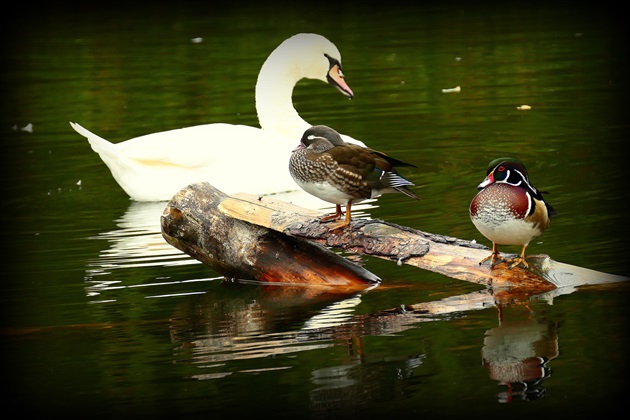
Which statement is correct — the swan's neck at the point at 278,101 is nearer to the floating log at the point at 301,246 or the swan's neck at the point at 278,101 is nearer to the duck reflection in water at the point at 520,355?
the floating log at the point at 301,246

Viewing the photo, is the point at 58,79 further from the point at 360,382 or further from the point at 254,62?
the point at 360,382

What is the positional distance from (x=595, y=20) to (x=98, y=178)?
11.7 meters

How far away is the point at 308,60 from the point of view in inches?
442

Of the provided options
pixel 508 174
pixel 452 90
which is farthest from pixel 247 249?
pixel 452 90

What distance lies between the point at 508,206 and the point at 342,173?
1.02m

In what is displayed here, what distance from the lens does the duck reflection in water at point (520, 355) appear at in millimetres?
5371

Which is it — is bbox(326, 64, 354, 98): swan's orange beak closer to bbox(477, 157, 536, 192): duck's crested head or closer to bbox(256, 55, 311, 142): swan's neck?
bbox(256, 55, 311, 142): swan's neck

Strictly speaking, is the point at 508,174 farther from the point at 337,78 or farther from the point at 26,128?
the point at 26,128

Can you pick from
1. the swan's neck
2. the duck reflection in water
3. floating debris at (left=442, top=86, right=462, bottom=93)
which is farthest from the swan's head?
the duck reflection in water

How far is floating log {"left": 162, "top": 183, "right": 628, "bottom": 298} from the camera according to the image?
6.76m

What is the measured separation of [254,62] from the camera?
59.3 ft

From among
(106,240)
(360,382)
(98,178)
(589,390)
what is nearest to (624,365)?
(589,390)

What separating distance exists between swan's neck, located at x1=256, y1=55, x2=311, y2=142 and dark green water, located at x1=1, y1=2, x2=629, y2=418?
3.11 ft

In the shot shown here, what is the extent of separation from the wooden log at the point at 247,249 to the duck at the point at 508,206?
3.35ft
